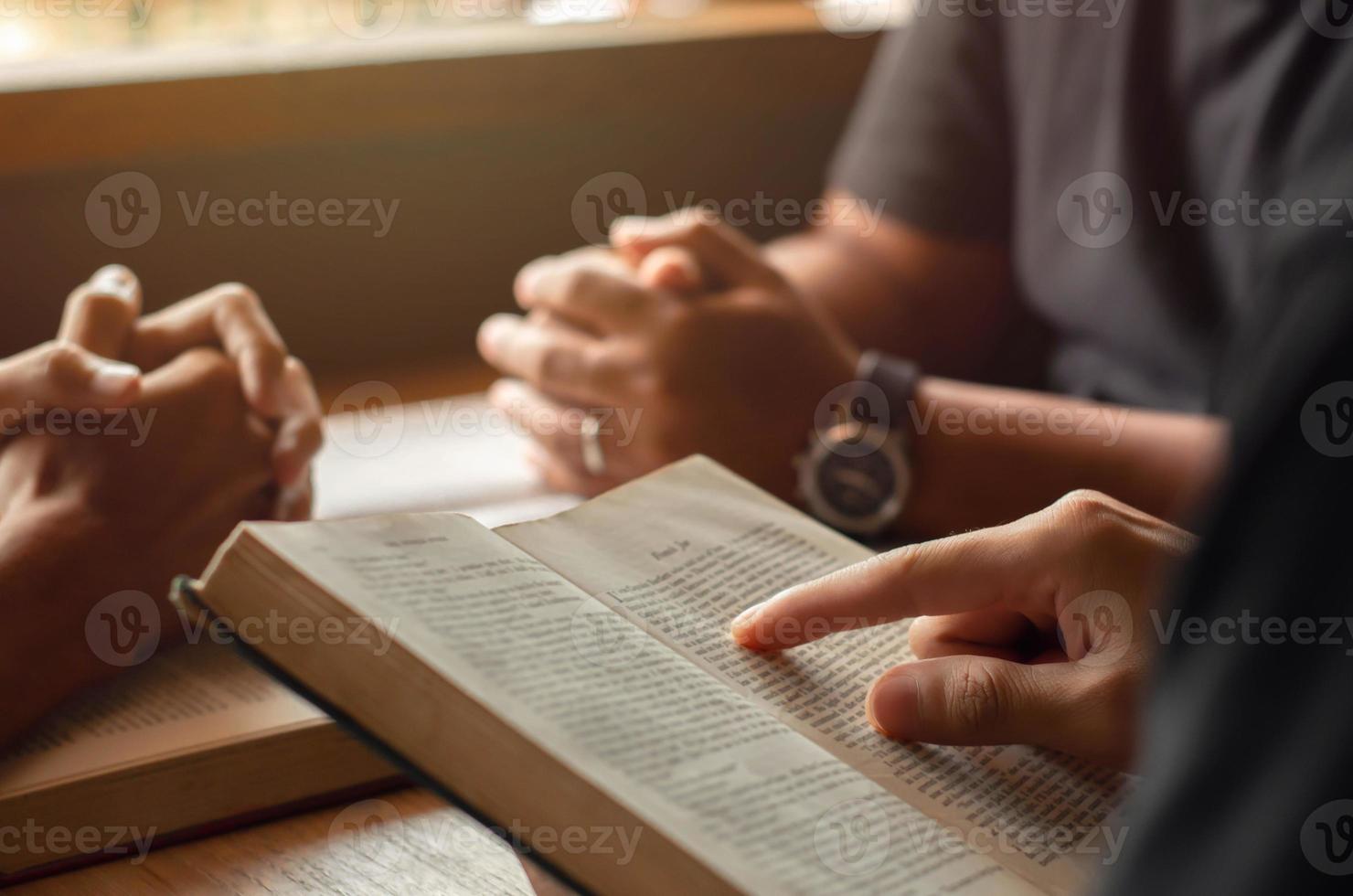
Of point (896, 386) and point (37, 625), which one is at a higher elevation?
point (896, 386)

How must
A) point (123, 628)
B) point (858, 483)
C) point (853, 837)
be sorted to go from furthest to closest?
point (858, 483)
point (123, 628)
point (853, 837)

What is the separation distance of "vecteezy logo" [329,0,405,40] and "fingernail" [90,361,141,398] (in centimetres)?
86

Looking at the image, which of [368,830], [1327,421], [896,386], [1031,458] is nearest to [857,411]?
[896,386]

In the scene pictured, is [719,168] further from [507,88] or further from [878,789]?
[878,789]

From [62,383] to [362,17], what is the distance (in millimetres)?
920

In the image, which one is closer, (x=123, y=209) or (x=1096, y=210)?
(x=1096, y=210)

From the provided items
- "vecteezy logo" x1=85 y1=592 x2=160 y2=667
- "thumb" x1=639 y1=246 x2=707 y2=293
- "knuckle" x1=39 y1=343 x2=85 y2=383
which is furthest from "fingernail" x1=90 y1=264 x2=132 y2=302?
"thumb" x1=639 y1=246 x2=707 y2=293

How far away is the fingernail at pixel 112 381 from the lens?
66 cm

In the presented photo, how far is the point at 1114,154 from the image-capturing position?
108 centimetres

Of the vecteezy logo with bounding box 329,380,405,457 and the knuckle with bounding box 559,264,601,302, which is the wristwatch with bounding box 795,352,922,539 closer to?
the knuckle with bounding box 559,264,601,302

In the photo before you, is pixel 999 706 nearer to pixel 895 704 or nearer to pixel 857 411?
A: pixel 895 704

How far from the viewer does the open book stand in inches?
15.3

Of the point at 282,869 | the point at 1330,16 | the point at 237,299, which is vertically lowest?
the point at 282,869

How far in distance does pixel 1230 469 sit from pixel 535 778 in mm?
239
